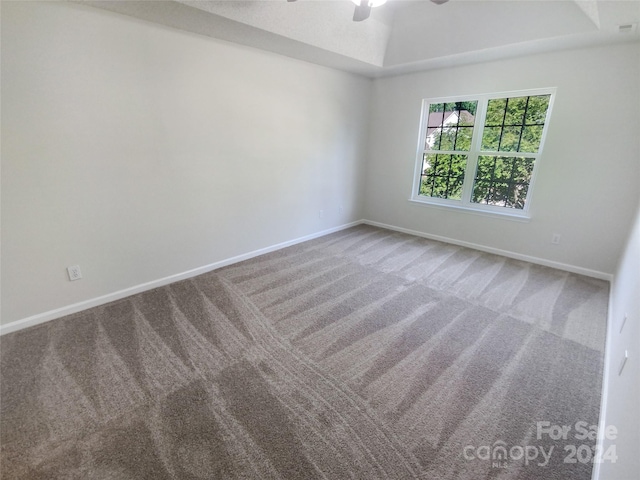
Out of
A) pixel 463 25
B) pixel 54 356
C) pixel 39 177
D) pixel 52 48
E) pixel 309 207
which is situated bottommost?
pixel 54 356

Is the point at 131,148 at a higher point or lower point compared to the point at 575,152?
lower

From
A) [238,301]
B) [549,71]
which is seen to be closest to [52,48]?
[238,301]

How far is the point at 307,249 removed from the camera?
3.90 meters

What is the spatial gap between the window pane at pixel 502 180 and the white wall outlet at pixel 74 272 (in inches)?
177

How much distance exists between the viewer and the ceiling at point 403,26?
7.24ft

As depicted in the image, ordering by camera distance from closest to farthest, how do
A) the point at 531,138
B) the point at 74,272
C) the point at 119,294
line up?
the point at 74,272
the point at 119,294
the point at 531,138

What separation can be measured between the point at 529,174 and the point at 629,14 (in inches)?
64.1

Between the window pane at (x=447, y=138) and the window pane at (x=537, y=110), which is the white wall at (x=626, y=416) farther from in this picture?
the window pane at (x=447, y=138)

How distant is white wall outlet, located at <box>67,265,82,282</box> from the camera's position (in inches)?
92.7

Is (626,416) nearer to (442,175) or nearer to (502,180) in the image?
(502,180)

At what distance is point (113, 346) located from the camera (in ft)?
6.73

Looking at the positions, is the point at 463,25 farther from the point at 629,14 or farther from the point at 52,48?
the point at 52,48

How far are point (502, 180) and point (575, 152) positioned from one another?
0.76 metres

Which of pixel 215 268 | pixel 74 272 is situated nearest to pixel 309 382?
pixel 215 268
